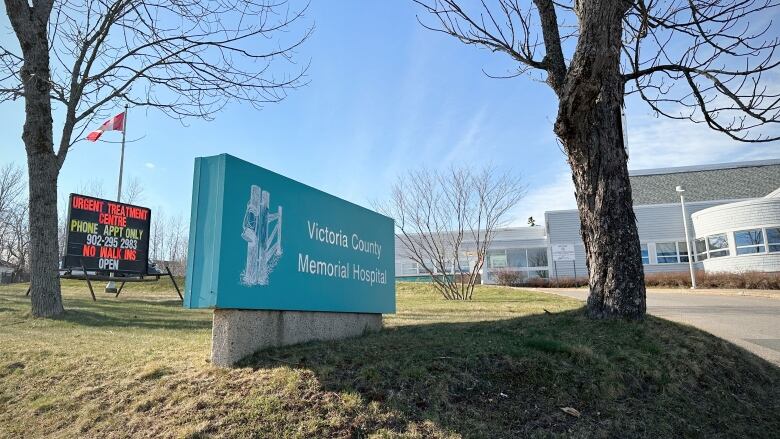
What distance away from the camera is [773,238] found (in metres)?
28.4

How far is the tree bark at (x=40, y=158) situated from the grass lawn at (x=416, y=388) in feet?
11.8

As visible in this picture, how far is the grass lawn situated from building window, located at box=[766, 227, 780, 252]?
2748 cm

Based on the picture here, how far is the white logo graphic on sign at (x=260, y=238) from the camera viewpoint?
4.81 metres

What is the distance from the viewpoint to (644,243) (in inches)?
1457

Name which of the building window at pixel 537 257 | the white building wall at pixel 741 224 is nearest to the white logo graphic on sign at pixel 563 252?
the building window at pixel 537 257

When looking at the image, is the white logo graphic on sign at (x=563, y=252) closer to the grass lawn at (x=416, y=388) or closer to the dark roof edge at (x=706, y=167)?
the dark roof edge at (x=706, y=167)

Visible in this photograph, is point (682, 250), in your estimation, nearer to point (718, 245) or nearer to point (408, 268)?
point (718, 245)

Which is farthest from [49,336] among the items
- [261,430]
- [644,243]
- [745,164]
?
[745,164]

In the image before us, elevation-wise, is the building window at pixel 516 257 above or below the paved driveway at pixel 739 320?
above

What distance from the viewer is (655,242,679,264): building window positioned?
35969 mm

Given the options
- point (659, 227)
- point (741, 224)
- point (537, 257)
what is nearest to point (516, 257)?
point (537, 257)

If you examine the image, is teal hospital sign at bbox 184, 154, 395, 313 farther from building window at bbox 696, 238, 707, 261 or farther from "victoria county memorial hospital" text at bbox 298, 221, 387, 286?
building window at bbox 696, 238, 707, 261

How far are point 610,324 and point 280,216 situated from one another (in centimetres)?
378

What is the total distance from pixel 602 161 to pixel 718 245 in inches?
1220
